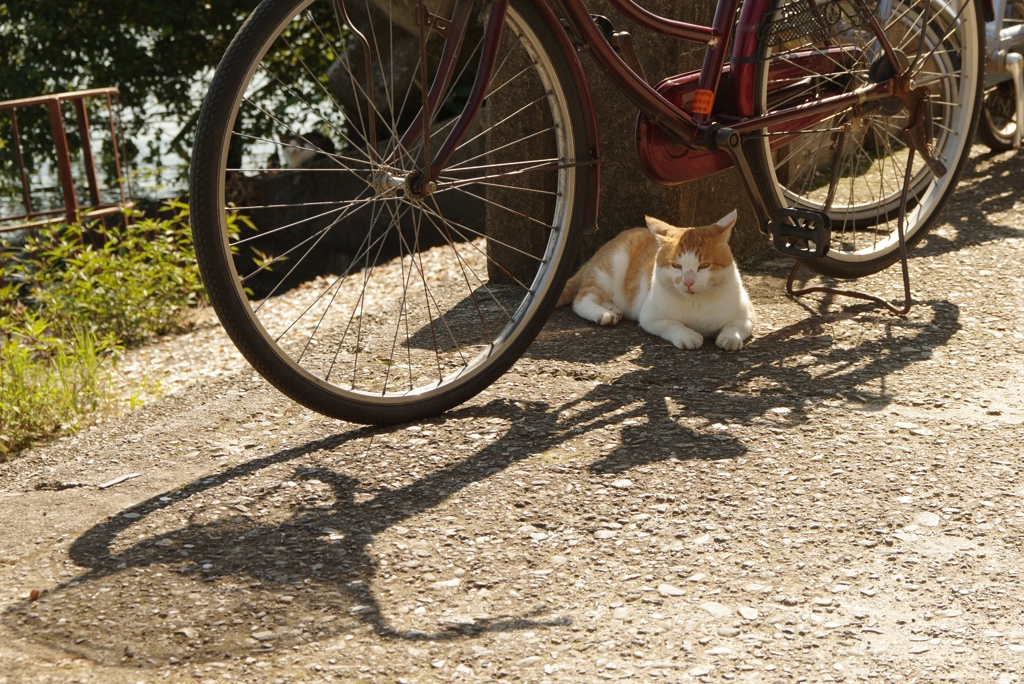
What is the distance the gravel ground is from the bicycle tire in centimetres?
272

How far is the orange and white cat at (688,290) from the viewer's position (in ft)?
11.9

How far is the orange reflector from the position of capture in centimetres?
337

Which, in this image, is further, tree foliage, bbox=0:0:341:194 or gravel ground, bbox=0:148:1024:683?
tree foliage, bbox=0:0:341:194

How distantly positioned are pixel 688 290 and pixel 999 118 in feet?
11.5

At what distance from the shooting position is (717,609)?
2.22 meters

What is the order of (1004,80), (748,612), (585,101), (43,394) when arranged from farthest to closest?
(1004,80) → (43,394) → (585,101) → (748,612)

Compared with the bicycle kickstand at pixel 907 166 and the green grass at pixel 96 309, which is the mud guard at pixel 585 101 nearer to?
the bicycle kickstand at pixel 907 166

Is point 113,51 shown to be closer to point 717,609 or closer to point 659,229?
point 659,229

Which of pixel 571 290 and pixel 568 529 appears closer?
pixel 568 529

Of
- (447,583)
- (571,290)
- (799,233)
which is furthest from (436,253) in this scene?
(447,583)

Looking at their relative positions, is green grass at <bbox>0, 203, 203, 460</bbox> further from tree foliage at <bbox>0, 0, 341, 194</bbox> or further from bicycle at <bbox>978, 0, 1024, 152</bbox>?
bicycle at <bbox>978, 0, 1024, 152</bbox>

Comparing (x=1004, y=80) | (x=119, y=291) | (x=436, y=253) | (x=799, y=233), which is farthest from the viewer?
(x=1004, y=80)

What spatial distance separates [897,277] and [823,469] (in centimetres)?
174

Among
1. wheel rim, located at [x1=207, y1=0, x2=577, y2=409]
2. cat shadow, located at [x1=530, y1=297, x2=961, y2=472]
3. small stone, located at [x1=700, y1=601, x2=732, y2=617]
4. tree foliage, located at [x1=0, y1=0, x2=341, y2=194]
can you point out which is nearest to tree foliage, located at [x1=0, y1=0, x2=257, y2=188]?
tree foliage, located at [x1=0, y1=0, x2=341, y2=194]
